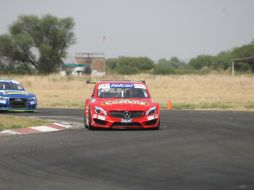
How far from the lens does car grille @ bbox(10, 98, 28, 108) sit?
26797 millimetres

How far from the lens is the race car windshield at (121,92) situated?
1893 cm

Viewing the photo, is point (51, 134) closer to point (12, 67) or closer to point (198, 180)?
point (198, 180)

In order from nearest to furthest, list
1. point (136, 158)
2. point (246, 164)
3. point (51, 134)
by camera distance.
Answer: point (246, 164)
point (136, 158)
point (51, 134)

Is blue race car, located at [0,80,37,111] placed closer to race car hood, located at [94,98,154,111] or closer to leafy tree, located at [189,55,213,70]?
race car hood, located at [94,98,154,111]

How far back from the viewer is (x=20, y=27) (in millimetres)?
102938

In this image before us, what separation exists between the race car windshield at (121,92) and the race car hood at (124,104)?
59 cm

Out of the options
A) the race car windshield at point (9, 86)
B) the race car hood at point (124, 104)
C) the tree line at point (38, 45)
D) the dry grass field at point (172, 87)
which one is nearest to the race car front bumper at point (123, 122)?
the race car hood at point (124, 104)

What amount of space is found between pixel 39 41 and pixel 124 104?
8433 centimetres

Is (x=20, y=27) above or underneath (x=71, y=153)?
above

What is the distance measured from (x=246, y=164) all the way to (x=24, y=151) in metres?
4.19

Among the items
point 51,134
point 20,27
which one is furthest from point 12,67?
point 51,134

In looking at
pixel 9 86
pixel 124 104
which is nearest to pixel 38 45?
pixel 9 86

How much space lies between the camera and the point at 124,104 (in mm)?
17875

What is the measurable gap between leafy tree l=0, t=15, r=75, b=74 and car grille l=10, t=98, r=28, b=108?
230ft
